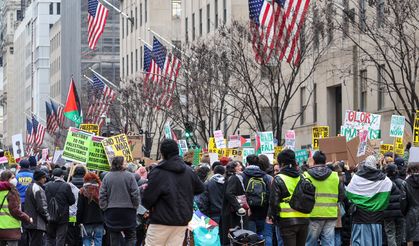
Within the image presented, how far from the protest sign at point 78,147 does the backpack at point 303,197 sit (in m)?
7.42

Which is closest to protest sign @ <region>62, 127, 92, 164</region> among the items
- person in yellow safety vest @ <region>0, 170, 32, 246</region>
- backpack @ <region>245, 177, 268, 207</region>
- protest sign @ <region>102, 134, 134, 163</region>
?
protest sign @ <region>102, 134, 134, 163</region>

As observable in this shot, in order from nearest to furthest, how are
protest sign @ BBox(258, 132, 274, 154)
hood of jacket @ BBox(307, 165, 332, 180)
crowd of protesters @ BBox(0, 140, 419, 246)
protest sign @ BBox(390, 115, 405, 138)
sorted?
crowd of protesters @ BBox(0, 140, 419, 246) < hood of jacket @ BBox(307, 165, 332, 180) < protest sign @ BBox(390, 115, 405, 138) < protest sign @ BBox(258, 132, 274, 154)

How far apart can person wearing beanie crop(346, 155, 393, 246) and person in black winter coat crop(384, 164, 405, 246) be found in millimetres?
331

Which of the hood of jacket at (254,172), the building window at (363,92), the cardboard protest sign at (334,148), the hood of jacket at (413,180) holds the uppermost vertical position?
the building window at (363,92)

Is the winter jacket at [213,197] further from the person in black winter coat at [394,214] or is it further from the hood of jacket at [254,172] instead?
the person in black winter coat at [394,214]

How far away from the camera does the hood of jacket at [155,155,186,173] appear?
13.3 metres

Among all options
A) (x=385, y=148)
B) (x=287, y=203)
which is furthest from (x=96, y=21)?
(x=287, y=203)

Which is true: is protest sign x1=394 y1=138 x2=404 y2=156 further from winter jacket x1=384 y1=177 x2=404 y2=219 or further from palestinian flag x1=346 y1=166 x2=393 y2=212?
palestinian flag x1=346 y1=166 x2=393 y2=212

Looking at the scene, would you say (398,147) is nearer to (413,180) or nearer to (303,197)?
(413,180)

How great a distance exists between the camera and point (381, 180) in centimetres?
1731

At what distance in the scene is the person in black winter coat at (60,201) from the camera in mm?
19156

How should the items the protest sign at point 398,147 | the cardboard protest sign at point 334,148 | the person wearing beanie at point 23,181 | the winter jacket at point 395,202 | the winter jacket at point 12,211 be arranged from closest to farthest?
the winter jacket at point 12,211, the winter jacket at point 395,202, the person wearing beanie at point 23,181, the cardboard protest sign at point 334,148, the protest sign at point 398,147

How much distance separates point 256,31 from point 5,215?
72.4 feet

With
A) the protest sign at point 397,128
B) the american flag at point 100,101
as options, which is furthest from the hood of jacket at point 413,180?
the american flag at point 100,101
